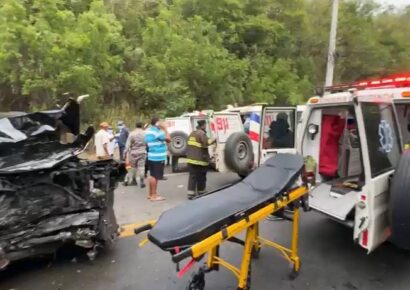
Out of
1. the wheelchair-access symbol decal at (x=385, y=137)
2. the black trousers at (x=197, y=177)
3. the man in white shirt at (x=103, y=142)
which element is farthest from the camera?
the man in white shirt at (x=103, y=142)

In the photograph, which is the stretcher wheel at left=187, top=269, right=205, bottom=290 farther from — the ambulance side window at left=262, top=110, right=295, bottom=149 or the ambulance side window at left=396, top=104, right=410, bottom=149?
the ambulance side window at left=262, top=110, right=295, bottom=149

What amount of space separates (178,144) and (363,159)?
803cm

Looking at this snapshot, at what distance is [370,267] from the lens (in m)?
4.50

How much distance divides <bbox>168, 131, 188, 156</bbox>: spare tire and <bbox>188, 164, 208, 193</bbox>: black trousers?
12.7 ft

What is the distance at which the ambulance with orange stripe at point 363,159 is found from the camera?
3887 mm

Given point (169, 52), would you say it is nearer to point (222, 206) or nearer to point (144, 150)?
point (144, 150)

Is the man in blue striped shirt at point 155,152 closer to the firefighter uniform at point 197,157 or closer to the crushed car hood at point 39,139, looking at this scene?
the firefighter uniform at point 197,157

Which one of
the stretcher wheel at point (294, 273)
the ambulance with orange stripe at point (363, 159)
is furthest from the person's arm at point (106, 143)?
the stretcher wheel at point (294, 273)

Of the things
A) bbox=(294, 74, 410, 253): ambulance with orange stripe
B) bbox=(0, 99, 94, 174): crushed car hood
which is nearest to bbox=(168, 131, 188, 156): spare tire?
bbox=(294, 74, 410, 253): ambulance with orange stripe

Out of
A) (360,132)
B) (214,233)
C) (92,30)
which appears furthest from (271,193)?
(92,30)

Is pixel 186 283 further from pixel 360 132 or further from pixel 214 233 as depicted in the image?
pixel 360 132

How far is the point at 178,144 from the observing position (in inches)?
465

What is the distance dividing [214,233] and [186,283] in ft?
4.33

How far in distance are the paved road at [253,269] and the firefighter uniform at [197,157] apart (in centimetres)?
241
